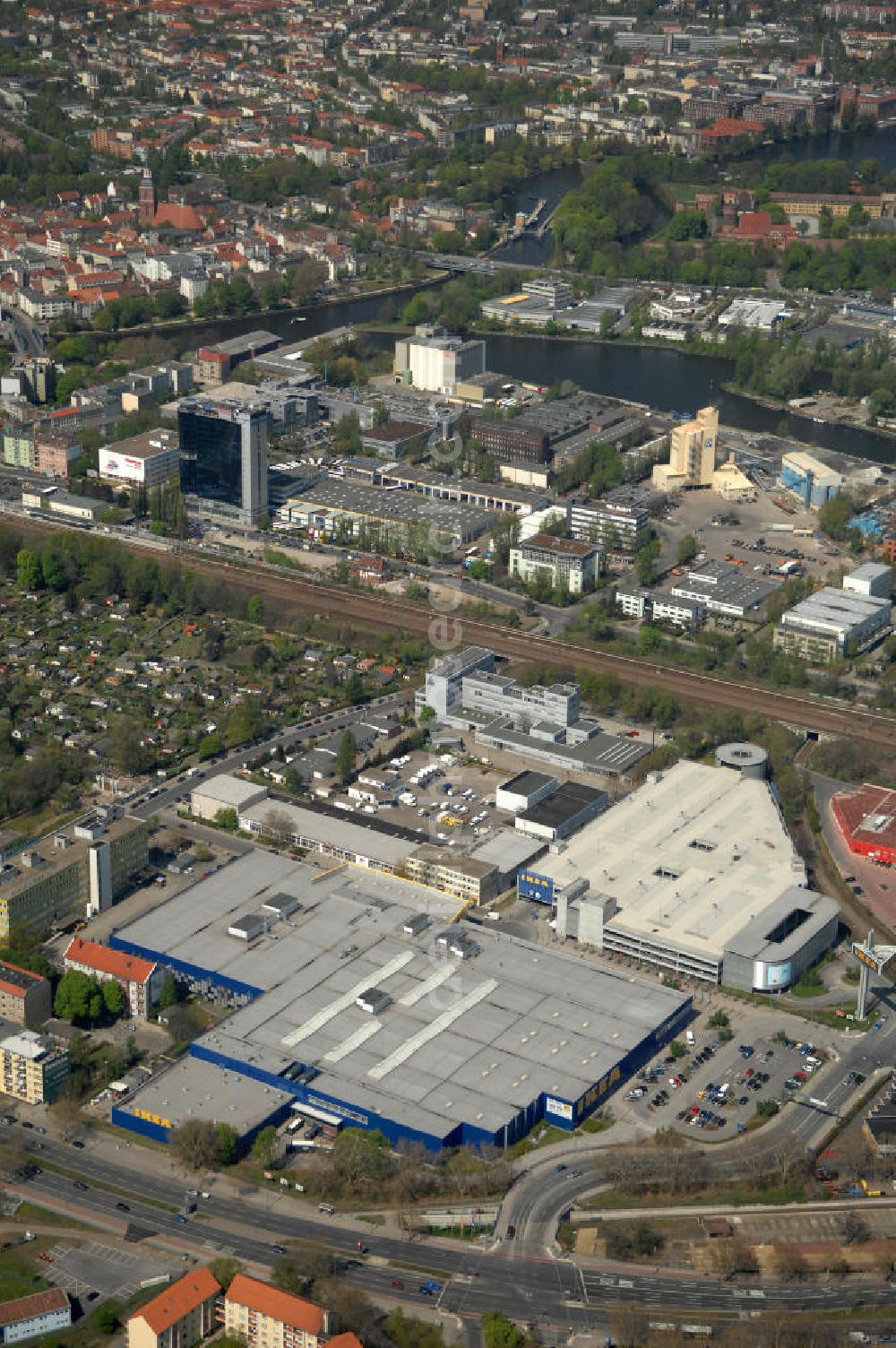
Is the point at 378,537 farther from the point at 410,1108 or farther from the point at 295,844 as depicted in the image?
the point at 410,1108

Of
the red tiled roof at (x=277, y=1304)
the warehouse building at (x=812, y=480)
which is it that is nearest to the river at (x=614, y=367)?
the warehouse building at (x=812, y=480)

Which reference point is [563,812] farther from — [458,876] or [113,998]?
[113,998]

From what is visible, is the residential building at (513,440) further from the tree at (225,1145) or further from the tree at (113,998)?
the tree at (225,1145)

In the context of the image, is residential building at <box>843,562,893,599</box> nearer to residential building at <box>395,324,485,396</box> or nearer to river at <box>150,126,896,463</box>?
river at <box>150,126,896,463</box>

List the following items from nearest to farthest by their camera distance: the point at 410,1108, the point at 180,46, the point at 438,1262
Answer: the point at 438,1262 < the point at 410,1108 < the point at 180,46

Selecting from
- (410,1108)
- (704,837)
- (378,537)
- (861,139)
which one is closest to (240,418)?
(378,537)

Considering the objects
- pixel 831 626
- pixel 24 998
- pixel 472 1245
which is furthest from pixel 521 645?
pixel 472 1245
